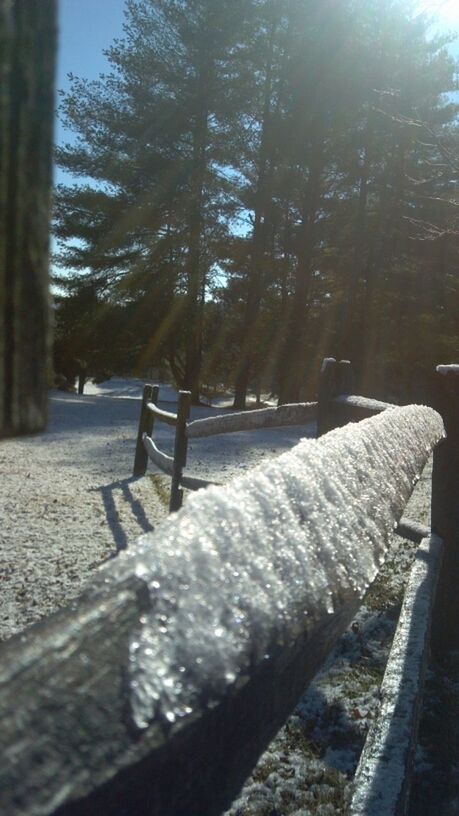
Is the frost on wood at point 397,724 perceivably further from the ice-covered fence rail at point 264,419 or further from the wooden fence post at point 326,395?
the ice-covered fence rail at point 264,419

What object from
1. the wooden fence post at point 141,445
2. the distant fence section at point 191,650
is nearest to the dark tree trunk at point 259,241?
the wooden fence post at point 141,445

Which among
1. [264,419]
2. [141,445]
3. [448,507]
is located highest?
[264,419]

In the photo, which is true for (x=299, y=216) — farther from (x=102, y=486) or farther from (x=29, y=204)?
(x=29, y=204)

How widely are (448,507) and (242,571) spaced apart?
2.34m

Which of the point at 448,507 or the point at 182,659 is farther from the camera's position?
the point at 448,507

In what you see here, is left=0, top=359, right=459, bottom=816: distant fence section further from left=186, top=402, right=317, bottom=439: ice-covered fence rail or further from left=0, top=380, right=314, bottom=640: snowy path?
left=186, top=402, right=317, bottom=439: ice-covered fence rail

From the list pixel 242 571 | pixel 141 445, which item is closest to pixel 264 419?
pixel 242 571

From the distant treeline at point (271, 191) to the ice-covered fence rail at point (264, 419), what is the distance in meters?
8.45

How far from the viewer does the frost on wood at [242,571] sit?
0.34m

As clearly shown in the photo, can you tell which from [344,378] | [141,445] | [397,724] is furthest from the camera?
[141,445]

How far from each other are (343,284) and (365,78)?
20.3ft

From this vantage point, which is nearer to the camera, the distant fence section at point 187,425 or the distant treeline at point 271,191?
the distant fence section at point 187,425

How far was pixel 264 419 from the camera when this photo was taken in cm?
344

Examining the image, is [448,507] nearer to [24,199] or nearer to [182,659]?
[24,199]
